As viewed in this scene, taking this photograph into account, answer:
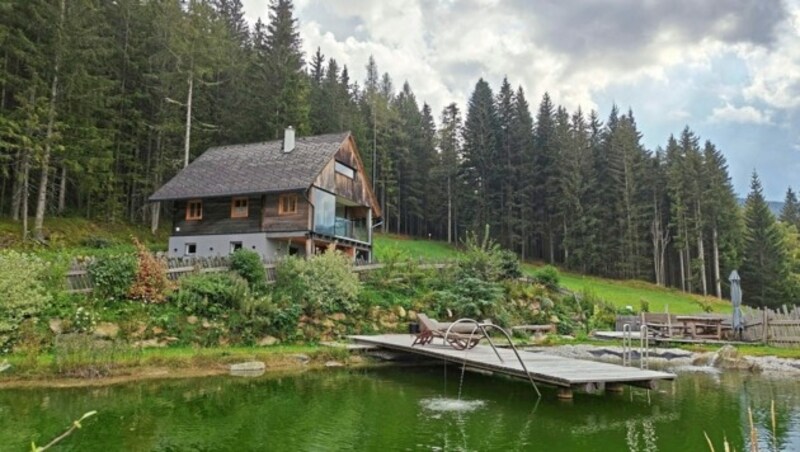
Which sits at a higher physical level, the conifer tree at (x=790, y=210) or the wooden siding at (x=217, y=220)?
the conifer tree at (x=790, y=210)

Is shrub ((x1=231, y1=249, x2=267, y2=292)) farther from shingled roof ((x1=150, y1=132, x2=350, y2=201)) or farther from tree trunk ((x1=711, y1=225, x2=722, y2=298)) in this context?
tree trunk ((x1=711, y1=225, x2=722, y2=298))

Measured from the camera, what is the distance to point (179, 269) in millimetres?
18172

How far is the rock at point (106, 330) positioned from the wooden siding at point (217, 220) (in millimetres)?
11701

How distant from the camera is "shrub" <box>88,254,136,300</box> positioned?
16.1 m

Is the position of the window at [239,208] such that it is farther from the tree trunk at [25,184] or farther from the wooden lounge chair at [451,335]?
the wooden lounge chair at [451,335]

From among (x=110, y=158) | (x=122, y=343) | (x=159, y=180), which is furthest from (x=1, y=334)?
(x=159, y=180)

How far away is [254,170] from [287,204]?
3317 millimetres

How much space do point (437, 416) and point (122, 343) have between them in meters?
8.68

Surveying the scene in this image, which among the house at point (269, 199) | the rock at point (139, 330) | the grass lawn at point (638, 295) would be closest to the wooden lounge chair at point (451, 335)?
the rock at point (139, 330)

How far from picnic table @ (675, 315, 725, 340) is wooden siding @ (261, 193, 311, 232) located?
16702 mm

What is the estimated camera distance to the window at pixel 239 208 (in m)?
27.0

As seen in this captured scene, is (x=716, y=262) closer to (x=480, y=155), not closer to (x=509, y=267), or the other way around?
(x=480, y=155)

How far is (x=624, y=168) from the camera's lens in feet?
159

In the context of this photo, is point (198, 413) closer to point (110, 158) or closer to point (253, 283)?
point (253, 283)
